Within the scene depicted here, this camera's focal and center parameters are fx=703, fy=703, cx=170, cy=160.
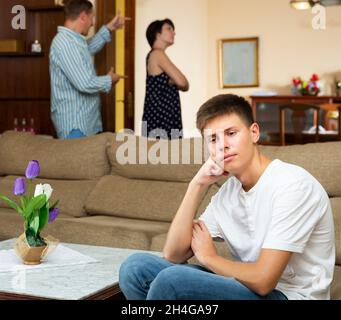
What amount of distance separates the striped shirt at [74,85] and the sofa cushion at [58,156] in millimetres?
308

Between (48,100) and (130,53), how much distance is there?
2.96 ft

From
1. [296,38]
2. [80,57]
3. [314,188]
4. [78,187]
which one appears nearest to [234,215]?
[314,188]

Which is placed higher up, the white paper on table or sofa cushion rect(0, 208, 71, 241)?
the white paper on table

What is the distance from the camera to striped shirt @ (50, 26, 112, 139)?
4395 mm

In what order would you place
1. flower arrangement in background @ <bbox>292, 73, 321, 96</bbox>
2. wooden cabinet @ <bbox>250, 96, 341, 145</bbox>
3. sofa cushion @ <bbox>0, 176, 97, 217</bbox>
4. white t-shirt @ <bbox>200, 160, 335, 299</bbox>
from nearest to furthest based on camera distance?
white t-shirt @ <bbox>200, 160, 335, 299</bbox>, sofa cushion @ <bbox>0, 176, 97, 217</bbox>, wooden cabinet @ <bbox>250, 96, 341, 145</bbox>, flower arrangement in background @ <bbox>292, 73, 321, 96</bbox>

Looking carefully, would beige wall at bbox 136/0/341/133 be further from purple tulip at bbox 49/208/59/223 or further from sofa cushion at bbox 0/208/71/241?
purple tulip at bbox 49/208/59/223

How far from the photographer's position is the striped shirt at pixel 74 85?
439cm

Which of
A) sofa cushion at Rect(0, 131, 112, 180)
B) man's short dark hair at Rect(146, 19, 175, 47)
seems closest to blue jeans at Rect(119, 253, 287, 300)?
sofa cushion at Rect(0, 131, 112, 180)

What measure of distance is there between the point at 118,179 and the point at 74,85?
873 mm

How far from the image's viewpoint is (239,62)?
9.23m

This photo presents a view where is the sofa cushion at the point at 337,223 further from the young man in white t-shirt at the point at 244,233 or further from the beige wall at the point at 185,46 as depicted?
the beige wall at the point at 185,46

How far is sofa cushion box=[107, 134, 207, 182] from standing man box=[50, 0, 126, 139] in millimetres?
623

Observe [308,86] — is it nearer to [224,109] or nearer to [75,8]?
[75,8]
